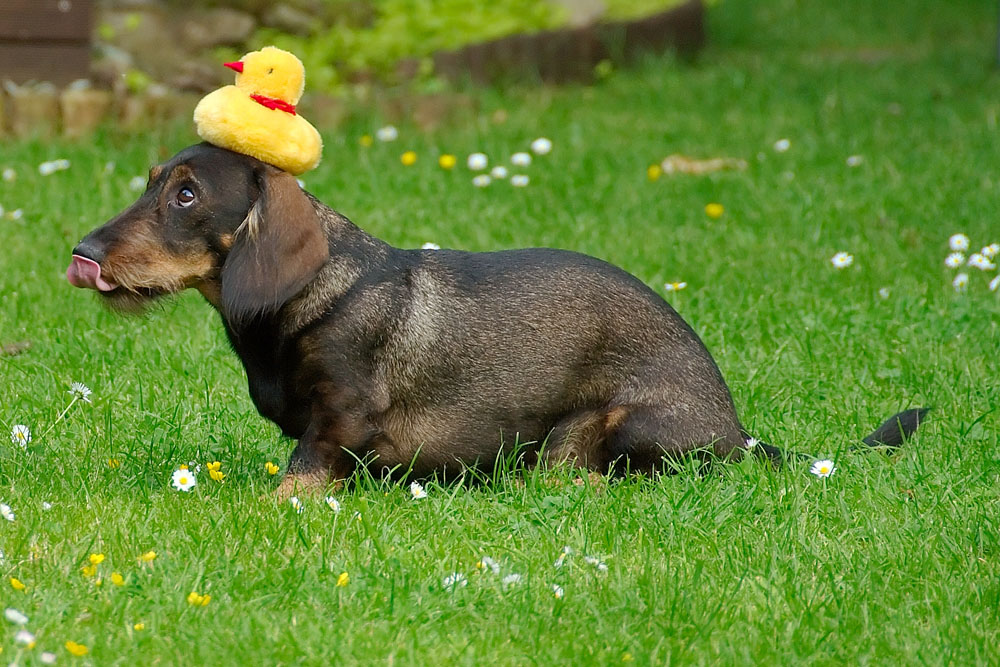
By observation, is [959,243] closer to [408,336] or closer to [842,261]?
[842,261]

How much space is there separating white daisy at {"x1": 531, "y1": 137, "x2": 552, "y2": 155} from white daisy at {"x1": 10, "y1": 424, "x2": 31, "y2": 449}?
425 cm

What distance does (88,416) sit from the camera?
4.77 metres

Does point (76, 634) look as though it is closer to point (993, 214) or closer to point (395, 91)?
point (993, 214)

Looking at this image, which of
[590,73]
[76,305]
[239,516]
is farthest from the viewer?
[590,73]

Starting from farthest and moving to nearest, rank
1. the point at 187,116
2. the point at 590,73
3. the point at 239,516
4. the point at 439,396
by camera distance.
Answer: the point at 590,73 < the point at 187,116 < the point at 439,396 < the point at 239,516

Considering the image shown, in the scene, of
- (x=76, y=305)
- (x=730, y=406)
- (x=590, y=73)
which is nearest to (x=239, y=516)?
(x=730, y=406)

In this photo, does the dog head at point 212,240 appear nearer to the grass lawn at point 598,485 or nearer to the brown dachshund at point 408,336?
the brown dachshund at point 408,336

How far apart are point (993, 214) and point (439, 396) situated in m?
4.35

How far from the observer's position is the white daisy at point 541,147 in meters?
8.11

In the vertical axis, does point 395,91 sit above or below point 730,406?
below

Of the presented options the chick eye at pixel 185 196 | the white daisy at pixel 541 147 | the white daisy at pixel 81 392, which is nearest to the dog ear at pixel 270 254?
the chick eye at pixel 185 196

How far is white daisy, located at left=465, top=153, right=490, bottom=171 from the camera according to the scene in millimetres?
7762

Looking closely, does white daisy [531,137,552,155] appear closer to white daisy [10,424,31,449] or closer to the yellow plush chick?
the yellow plush chick

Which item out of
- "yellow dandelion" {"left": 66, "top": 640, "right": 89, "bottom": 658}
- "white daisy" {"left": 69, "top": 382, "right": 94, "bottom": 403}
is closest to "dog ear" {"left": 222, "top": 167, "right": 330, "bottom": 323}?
"white daisy" {"left": 69, "top": 382, "right": 94, "bottom": 403}
